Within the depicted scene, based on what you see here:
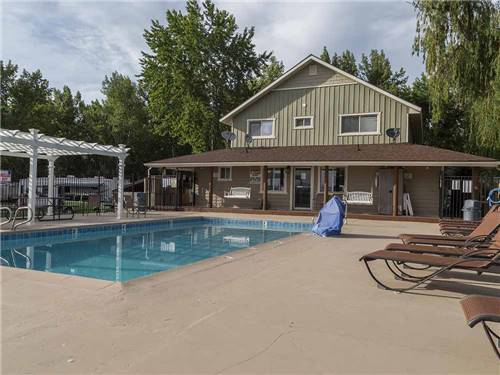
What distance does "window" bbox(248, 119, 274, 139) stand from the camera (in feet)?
69.8

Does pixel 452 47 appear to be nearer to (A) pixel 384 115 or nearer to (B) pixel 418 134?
(A) pixel 384 115

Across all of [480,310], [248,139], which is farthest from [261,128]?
[480,310]

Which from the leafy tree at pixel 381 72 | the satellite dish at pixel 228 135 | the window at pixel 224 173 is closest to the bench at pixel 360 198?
the window at pixel 224 173

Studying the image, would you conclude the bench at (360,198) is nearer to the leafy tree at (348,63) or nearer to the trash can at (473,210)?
the trash can at (473,210)

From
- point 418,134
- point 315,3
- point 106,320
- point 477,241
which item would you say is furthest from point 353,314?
point 418,134

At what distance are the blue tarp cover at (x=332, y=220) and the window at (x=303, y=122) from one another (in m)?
10.3

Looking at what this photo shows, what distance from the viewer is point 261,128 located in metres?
21.6

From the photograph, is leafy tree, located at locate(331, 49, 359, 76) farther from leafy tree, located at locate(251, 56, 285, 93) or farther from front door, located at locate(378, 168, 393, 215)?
front door, located at locate(378, 168, 393, 215)

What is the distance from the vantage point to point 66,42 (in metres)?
14.8

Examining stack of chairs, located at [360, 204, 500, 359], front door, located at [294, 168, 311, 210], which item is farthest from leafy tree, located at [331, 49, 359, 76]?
stack of chairs, located at [360, 204, 500, 359]

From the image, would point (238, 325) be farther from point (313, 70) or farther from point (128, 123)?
point (128, 123)

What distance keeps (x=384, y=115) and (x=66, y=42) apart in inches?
549

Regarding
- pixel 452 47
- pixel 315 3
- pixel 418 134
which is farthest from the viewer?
pixel 418 134

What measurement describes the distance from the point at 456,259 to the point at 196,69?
97.2ft
